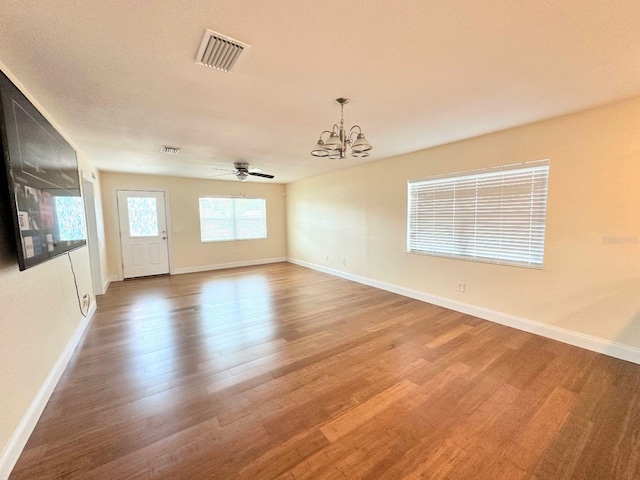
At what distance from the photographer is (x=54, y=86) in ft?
6.81

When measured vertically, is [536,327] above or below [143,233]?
below

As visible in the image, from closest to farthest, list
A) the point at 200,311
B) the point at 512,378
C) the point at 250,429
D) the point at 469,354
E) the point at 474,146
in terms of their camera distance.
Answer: the point at 250,429 < the point at 512,378 < the point at 469,354 < the point at 474,146 < the point at 200,311

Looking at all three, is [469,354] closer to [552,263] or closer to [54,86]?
[552,263]

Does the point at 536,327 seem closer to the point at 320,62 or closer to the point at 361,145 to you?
the point at 361,145

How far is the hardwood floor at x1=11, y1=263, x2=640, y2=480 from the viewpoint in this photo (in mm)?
1501

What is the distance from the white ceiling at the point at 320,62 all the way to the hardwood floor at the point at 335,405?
96.4 inches

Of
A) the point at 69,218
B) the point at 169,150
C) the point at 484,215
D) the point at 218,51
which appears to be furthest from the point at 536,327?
the point at 169,150

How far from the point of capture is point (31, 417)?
5.77ft

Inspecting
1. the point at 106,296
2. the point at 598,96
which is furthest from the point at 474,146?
the point at 106,296

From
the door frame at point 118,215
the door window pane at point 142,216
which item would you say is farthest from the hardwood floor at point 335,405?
→ the door window pane at point 142,216

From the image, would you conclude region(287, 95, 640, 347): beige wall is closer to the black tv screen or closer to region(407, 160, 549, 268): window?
region(407, 160, 549, 268): window

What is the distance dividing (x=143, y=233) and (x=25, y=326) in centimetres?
484

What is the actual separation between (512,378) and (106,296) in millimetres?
6061

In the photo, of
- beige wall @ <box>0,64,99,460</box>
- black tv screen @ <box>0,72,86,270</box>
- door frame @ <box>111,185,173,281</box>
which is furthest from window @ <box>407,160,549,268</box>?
door frame @ <box>111,185,173,281</box>
